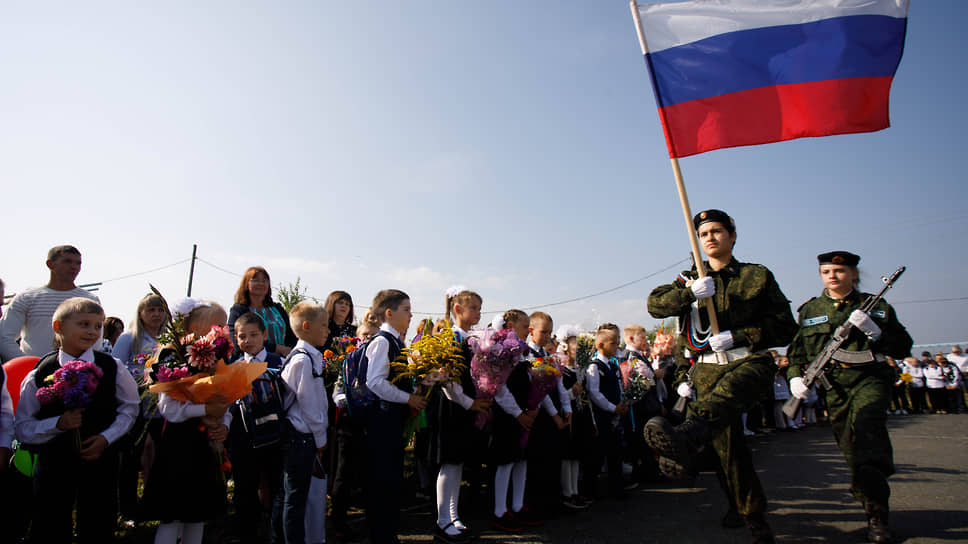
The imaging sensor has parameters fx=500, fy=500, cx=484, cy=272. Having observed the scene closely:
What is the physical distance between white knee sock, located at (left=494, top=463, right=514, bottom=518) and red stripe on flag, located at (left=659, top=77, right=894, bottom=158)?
3.59 meters

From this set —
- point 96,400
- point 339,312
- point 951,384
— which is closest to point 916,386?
point 951,384

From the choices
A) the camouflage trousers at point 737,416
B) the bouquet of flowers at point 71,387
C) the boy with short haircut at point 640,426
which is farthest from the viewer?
the boy with short haircut at point 640,426

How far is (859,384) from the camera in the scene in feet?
15.3

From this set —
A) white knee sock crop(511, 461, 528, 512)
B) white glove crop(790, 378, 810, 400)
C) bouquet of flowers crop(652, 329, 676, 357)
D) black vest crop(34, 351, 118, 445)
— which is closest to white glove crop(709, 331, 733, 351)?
white glove crop(790, 378, 810, 400)

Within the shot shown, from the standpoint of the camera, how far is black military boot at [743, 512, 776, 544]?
Result: 3799mm

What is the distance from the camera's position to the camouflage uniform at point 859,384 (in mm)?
4320

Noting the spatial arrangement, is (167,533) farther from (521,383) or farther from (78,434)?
(521,383)

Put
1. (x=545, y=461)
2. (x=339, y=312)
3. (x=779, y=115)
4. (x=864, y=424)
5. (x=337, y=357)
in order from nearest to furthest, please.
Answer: (x=864, y=424)
(x=779, y=115)
(x=337, y=357)
(x=545, y=461)
(x=339, y=312)

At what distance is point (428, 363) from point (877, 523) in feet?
13.1

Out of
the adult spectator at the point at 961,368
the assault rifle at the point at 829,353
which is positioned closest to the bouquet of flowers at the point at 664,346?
the assault rifle at the point at 829,353

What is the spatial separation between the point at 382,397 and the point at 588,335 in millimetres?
4192

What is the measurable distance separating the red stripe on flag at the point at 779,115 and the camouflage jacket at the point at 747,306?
1258 millimetres

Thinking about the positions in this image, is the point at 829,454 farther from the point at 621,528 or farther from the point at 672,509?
the point at 621,528

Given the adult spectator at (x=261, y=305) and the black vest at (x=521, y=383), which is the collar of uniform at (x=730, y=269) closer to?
the black vest at (x=521, y=383)
